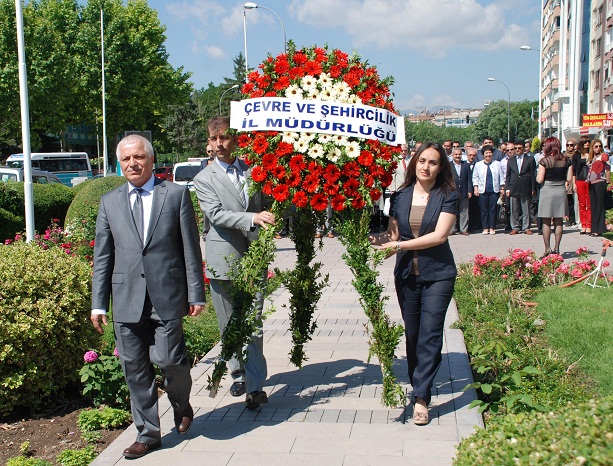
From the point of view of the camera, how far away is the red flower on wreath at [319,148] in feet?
16.0

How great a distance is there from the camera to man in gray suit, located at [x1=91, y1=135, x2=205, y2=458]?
452cm

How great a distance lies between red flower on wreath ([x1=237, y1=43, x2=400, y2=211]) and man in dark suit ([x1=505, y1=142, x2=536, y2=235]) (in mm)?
12085

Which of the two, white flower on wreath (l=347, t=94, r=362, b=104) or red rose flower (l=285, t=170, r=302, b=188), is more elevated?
white flower on wreath (l=347, t=94, r=362, b=104)

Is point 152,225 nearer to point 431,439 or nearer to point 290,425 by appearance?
point 290,425

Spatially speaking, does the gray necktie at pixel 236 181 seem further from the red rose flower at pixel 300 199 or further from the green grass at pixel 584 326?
the green grass at pixel 584 326

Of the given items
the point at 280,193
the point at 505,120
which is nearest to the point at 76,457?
the point at 280,193

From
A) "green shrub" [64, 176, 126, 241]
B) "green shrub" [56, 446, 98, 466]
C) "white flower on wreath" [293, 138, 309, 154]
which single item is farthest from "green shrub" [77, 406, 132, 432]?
"green shrub" [64, 176, 126, 241]

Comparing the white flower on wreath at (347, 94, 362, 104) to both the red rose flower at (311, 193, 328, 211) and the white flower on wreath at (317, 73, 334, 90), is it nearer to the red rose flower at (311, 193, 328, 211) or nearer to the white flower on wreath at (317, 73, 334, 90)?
A: the white flower on wreath at (317, 73, 334, 90)

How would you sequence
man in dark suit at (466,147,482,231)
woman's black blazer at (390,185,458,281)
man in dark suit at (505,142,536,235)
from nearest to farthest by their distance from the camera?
woman's black blazer at (390,185,458,281), man in dark suit at (505,142,536,235), man in dark suit at (466,147,482,231)

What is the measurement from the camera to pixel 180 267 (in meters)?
4.63

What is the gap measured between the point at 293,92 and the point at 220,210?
963 mm

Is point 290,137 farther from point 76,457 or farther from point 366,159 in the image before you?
point 76,457

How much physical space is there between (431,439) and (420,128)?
18251 centimetres

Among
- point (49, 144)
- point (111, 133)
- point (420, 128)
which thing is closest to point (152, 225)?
point (111, 133)
